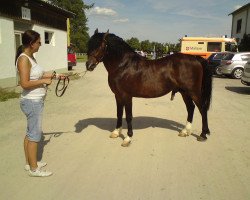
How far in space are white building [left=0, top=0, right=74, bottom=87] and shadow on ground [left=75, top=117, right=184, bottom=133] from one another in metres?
6.21

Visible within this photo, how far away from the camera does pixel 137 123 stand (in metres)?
6.74

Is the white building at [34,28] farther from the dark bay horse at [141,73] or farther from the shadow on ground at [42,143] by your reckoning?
the dark bay horse at [141,73]

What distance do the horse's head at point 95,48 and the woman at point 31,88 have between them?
1.21 meters

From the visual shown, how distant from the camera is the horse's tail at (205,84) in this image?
5.61 metres

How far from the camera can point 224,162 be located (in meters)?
4.42

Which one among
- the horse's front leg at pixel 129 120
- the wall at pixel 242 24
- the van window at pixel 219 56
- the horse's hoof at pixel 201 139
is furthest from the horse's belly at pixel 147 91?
the wall at pixel 242 24

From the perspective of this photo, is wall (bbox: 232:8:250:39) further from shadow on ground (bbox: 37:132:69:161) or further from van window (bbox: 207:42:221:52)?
shadow on ground (bbox: 37:132:69:161)

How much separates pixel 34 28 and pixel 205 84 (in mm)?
11379

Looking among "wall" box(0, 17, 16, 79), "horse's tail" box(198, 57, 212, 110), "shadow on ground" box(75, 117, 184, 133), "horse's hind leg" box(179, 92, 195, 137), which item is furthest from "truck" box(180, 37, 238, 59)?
"horse's tail" box(198, 57, 212, 110)

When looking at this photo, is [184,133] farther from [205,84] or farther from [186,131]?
[205,84]

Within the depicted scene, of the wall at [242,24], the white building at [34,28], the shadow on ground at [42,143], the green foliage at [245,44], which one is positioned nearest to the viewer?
the shadow on ground at [42,143]

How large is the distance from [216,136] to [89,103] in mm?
4552

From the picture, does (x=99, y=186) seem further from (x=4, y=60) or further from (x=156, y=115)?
(x=4, y=60)

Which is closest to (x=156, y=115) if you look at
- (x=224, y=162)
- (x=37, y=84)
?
(x=224, y=162)
